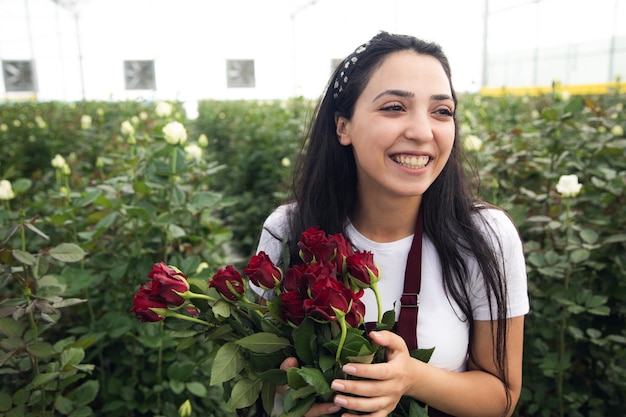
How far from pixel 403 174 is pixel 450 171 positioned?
207 millimetres

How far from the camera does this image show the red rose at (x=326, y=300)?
639mm

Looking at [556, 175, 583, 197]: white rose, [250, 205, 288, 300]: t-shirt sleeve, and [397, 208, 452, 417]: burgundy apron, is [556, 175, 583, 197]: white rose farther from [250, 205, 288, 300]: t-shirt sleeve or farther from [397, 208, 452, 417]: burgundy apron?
[250, 205, 288, 300]: t-shirt sleeve

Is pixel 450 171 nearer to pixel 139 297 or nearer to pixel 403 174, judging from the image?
pixel 403 174

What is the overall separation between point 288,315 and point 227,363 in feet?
0.36

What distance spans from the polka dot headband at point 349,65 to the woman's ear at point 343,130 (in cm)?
5

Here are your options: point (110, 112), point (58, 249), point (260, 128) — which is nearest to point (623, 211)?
point (58, 249)

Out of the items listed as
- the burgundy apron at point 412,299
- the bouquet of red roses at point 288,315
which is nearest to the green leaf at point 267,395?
the bouquet of red roses at point 288,315

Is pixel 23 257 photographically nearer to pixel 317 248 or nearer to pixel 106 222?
pixel 106 222

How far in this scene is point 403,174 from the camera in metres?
1.00

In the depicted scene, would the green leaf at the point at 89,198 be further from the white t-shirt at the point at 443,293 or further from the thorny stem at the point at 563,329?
the thorny stem at the point at 563,329

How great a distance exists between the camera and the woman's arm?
0.72m

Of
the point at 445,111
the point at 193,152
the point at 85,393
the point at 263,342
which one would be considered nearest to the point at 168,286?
the point at 263,342

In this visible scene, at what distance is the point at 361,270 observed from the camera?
0.69m

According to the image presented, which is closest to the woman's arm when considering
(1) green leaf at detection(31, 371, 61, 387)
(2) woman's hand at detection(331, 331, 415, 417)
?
(2) woman's hand at detection(331, 331, 415, 417)
